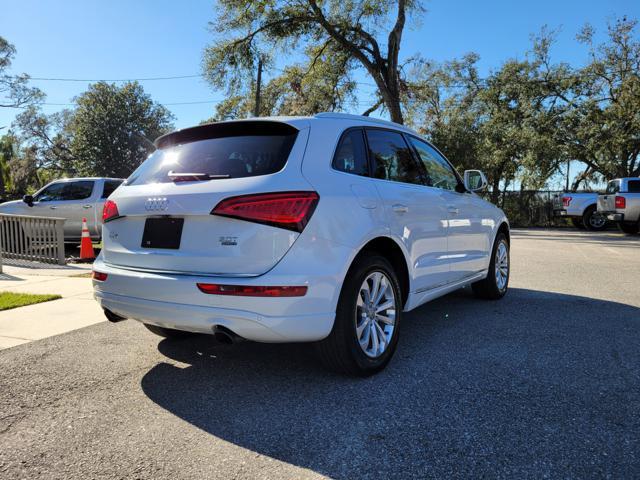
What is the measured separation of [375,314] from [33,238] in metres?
8.81

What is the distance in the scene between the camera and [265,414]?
9.48 feet

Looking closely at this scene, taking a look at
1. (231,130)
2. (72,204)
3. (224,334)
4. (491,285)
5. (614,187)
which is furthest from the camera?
(614,187)

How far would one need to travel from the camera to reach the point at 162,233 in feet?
10.5

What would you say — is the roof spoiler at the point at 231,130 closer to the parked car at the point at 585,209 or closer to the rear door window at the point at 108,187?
the rear door window at the point at 108,187

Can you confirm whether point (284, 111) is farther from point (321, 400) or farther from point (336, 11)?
→ point (321, 400)

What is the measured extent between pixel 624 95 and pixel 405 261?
24794 mm

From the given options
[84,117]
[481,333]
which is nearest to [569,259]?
[481,333]

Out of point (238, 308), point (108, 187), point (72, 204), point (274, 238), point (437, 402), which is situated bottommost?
point (437, 402)

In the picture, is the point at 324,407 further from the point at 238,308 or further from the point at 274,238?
the point at 274,238

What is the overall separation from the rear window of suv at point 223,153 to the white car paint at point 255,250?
75mm

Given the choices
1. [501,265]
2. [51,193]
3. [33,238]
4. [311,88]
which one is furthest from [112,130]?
[501,265]

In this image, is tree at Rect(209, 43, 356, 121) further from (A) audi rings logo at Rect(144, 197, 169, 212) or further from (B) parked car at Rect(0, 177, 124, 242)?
(A) audi rings logo at Rect(144, 197, 169, 212)

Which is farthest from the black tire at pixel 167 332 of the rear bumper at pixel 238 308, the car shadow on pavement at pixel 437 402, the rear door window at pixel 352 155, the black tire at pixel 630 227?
the black tire at pixel 630 227

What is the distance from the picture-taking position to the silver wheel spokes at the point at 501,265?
6007 millimetres
